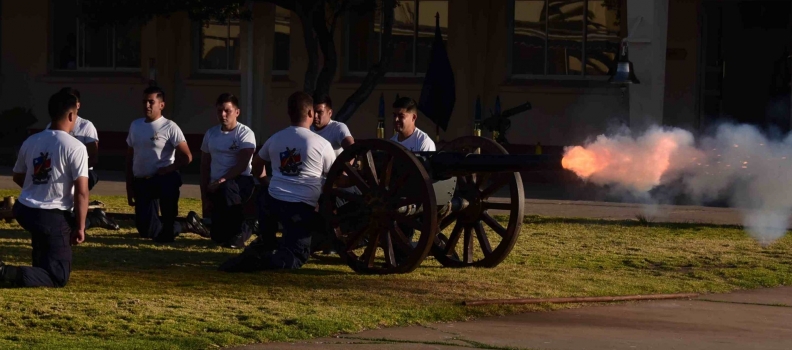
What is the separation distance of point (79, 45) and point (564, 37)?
1003 cm

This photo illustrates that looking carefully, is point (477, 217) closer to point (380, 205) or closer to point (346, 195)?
point (380, 205)

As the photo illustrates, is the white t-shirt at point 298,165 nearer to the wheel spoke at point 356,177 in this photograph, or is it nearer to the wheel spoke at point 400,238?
the wheel spoke at point 356,177

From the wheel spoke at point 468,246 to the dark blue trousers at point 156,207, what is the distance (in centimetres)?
317

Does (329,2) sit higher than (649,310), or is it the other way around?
(329,2)

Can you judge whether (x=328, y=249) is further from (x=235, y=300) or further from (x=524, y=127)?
(x=524, y=127)

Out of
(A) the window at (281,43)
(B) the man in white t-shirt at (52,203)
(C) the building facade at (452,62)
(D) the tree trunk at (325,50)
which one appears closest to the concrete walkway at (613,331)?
(B) the man in white t-shirt at (52,203)

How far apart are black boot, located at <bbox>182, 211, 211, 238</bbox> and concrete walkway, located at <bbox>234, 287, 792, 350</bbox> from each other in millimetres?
5084

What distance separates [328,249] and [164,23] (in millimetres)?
14080

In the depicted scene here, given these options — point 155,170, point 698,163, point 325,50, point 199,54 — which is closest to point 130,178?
point 155,170

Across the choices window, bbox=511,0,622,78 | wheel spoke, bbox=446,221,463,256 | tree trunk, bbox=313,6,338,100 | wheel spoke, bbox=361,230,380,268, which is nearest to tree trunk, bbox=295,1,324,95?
tree trunk, bbox=313,6,338,100

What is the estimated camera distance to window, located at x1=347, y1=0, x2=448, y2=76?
2253 cm

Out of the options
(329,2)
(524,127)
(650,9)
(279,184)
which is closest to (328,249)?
(279,184)

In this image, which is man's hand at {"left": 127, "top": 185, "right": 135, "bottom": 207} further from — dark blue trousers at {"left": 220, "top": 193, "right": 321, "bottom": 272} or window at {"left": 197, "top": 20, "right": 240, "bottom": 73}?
window at {"left": 197, "top": 20, "right": 240, "bottom": 73}

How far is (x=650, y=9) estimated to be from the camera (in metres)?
15.2
